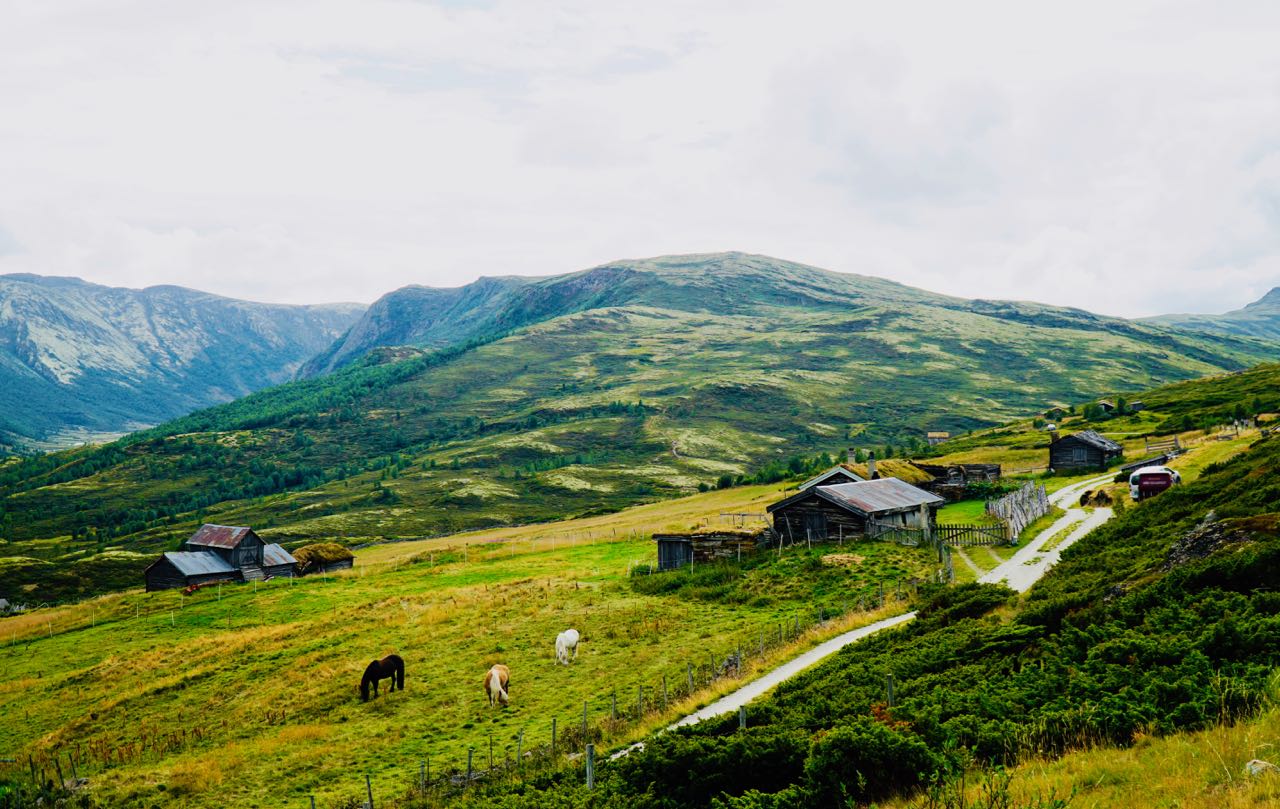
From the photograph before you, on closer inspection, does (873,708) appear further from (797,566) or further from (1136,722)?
(797,566)

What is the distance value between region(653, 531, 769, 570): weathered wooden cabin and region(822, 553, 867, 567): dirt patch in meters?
7.64

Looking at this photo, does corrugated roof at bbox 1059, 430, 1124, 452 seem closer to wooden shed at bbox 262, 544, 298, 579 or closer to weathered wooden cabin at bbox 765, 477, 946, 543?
weathered wooden cabin at bbox 765, 477, 946, 543

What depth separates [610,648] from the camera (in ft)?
132

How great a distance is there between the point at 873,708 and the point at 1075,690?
171 inches

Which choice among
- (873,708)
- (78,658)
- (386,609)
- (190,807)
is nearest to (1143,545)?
(873,708)

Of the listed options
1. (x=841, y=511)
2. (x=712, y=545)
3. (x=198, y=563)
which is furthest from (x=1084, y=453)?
(x=198, y=563)

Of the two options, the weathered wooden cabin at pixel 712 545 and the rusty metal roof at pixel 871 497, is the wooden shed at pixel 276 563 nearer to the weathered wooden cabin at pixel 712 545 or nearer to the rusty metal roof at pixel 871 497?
the weathered wooden cabin at pixel 712 545

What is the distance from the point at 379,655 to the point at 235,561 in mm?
71843

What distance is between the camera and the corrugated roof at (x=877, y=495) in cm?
5799

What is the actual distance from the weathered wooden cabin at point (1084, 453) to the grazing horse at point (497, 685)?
306 ft

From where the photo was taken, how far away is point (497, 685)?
34.9 m

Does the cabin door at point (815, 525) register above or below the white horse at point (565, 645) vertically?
above

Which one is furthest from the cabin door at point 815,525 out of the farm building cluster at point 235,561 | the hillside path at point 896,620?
the farm building cluster at point 235,561

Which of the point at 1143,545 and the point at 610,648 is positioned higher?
the point at 1143,545
